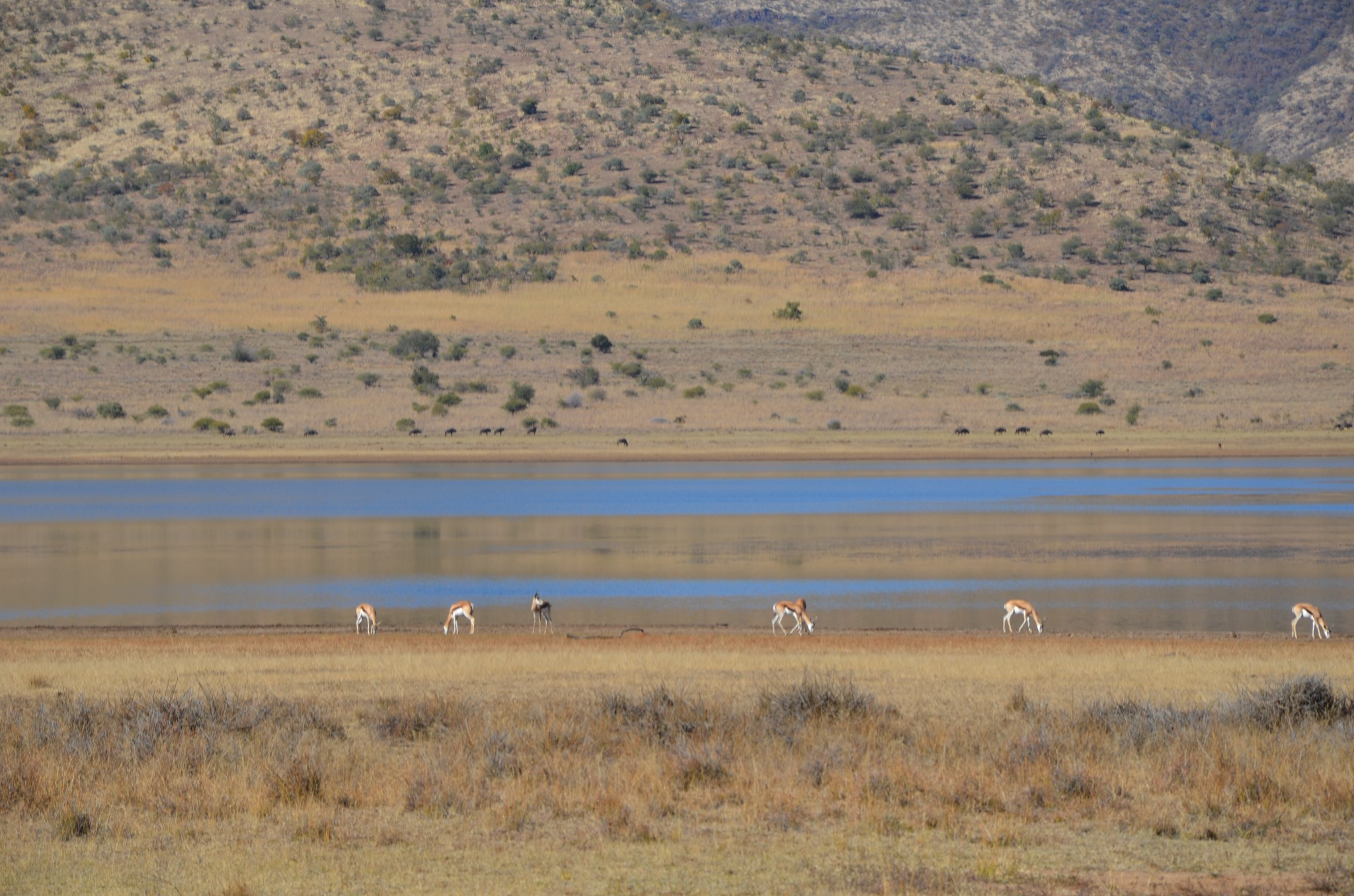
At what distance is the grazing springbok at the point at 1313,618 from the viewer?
2059cm

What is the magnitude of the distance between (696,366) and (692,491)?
27001mm

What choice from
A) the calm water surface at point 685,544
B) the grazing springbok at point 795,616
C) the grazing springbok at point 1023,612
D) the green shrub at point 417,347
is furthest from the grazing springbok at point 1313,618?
the green shrub at point 417,347

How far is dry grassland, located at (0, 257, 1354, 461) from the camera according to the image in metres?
58.9

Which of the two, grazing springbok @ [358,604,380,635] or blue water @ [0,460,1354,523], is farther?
blue water @ [0,460,1354,523]

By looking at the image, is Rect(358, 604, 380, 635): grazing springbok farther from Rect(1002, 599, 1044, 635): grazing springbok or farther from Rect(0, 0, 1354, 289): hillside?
Rect(0, 0, 1354, 289): hillside

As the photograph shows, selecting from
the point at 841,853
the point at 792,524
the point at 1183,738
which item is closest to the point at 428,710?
the point at 841,853

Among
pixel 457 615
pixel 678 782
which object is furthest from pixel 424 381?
pixel 678 782

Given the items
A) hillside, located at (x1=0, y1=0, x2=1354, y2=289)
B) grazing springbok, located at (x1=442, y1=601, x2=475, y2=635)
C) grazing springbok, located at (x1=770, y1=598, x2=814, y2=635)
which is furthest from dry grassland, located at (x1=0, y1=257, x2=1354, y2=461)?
grazing springbok, located at (x1=442, y1=601, x2=475, y2=635)

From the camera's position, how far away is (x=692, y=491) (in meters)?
44.2

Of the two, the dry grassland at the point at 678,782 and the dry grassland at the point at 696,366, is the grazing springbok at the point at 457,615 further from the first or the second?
the dry grassland at the point at 696,366

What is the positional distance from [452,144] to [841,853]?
93.0m

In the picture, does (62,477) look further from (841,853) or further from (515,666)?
(841,853)

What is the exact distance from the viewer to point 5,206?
9181 cm

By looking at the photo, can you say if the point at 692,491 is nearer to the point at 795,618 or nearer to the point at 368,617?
the point at 795,618
